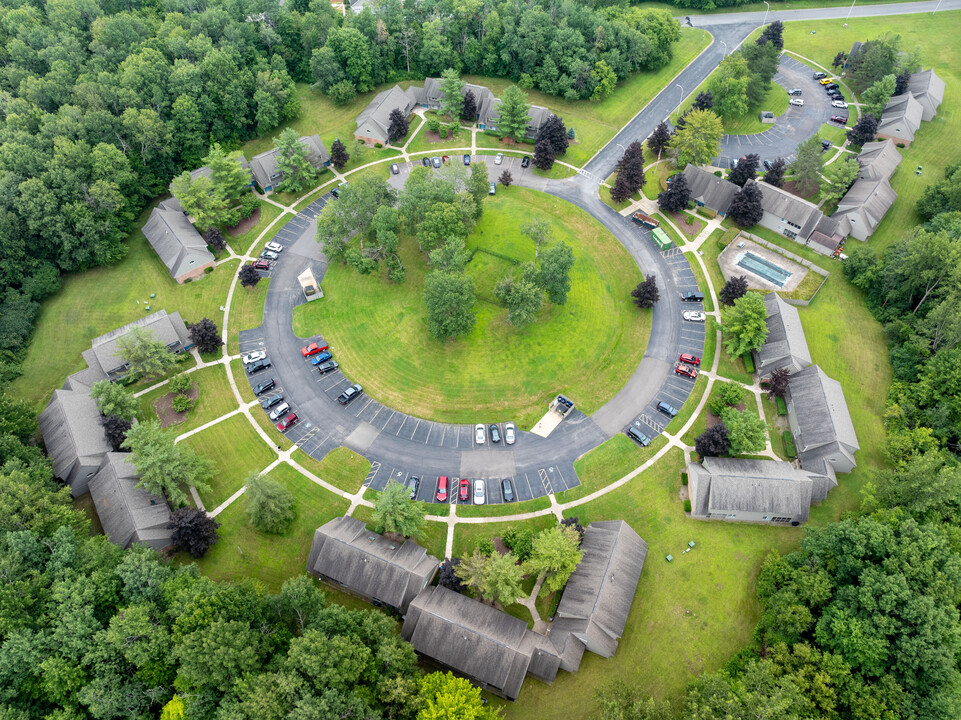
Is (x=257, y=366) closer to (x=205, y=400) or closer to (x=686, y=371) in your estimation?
(x=205, y=400)

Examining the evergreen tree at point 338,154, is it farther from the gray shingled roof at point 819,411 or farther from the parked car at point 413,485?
the gray shingled roof at point 819,411

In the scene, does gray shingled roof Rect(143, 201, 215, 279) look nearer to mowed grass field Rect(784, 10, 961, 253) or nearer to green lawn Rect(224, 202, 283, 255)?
green lawn Rect(224, 202, 283, 255)

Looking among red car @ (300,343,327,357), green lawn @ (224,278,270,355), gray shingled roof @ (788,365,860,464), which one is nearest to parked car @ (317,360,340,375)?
red car @ (300,343,327,357)

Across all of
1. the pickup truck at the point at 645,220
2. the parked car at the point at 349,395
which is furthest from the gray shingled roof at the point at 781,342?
the parked car at the point at 349,395

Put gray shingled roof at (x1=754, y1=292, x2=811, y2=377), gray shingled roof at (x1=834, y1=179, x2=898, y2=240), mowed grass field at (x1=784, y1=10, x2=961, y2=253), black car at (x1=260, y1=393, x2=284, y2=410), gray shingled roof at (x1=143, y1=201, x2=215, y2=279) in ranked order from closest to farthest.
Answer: black car at (x1=260, y1=393, x2=284, y2=410) < gray shingled roof at (x1=754, y1=292, x2=811, y2=377) < gray shingled roof at (x1=143, y1=201, x2=215, y2=279) < gray shingled roof at (x1=834, y1=179, x2=898, y2=240) < mowed grass field at (x1=784, y1=10, x2=961, y2=253)

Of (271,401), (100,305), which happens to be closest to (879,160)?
(271,401)

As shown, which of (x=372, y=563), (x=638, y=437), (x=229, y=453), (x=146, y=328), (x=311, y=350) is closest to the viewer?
(x=372, y=563)

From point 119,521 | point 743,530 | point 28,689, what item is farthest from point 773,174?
point 28,689

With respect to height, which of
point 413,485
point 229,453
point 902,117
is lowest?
point 413,485
